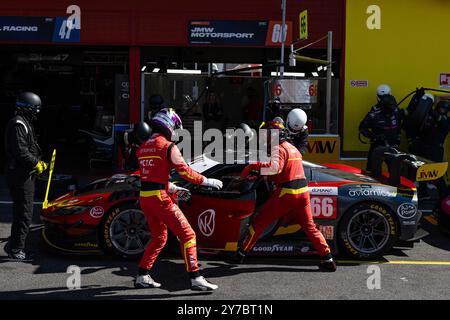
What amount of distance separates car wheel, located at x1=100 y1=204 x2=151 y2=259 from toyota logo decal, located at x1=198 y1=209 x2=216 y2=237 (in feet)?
1.94

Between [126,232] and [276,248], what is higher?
[126,232]

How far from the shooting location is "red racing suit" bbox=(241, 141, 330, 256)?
653 centimetres

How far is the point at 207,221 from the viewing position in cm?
676

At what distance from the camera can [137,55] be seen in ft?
45.5

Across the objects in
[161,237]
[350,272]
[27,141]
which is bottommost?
[350,272]

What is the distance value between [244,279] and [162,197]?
122cm

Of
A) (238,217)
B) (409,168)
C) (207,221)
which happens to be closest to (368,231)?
(409,168)

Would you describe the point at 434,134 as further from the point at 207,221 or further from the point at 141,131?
the point at 207,221

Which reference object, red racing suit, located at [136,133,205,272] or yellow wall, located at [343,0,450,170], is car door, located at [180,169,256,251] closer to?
red racing suit, located at [136,133,205,272]

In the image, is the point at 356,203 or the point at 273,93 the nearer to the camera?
the point at 356,203

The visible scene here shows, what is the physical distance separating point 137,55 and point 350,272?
851 cm

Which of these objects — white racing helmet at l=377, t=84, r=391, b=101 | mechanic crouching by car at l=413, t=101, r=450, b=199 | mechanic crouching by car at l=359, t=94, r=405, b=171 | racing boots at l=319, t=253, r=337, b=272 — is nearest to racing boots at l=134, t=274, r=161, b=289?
racing boots at l=319, t=253, r=337, b=272
